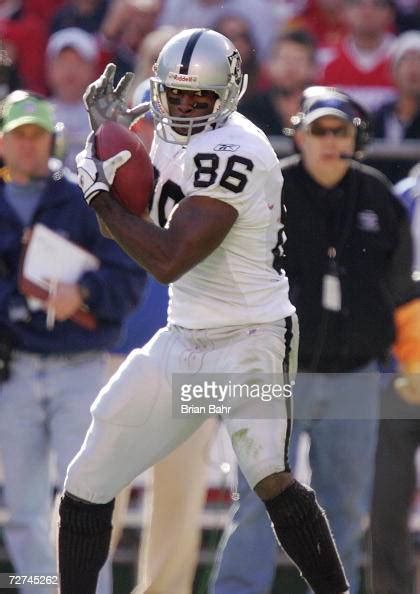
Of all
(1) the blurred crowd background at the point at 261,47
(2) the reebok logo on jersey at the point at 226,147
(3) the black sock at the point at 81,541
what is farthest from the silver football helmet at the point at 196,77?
(1) the blurred crowd background at the point at 261,47

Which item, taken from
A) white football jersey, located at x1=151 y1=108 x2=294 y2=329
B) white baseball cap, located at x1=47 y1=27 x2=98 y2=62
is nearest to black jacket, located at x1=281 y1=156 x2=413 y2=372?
white football jersey, located at x1=151 y1=108 x2=294 y2=329

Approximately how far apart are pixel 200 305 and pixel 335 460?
0.93 metres

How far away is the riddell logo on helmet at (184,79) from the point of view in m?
3.63

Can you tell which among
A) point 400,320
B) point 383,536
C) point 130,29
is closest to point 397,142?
point 130,29

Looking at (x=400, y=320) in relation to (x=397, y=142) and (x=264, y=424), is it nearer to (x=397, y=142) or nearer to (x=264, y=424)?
(x=264, y=424)

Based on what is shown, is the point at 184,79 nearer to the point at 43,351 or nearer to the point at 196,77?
the point at 196,77

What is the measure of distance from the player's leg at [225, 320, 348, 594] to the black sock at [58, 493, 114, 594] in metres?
0.40

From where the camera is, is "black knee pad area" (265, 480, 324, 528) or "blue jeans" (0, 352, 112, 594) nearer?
"black knee pad area" (265, 480, 324, 528)

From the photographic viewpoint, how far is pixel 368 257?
176 inches

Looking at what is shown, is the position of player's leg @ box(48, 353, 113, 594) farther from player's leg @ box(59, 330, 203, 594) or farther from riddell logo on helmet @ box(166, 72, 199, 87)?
riddell logo on helmet @ box(166, 72, 199, 87)

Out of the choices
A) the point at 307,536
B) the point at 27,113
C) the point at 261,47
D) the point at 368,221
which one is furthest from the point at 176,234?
the point at 261,47

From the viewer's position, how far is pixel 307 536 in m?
3.56

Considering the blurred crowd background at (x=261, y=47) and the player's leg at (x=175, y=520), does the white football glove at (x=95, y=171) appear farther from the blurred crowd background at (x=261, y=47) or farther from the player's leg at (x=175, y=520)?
the blurred crowd background at (x=261, y=47)

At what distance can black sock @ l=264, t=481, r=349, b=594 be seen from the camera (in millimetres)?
3541
